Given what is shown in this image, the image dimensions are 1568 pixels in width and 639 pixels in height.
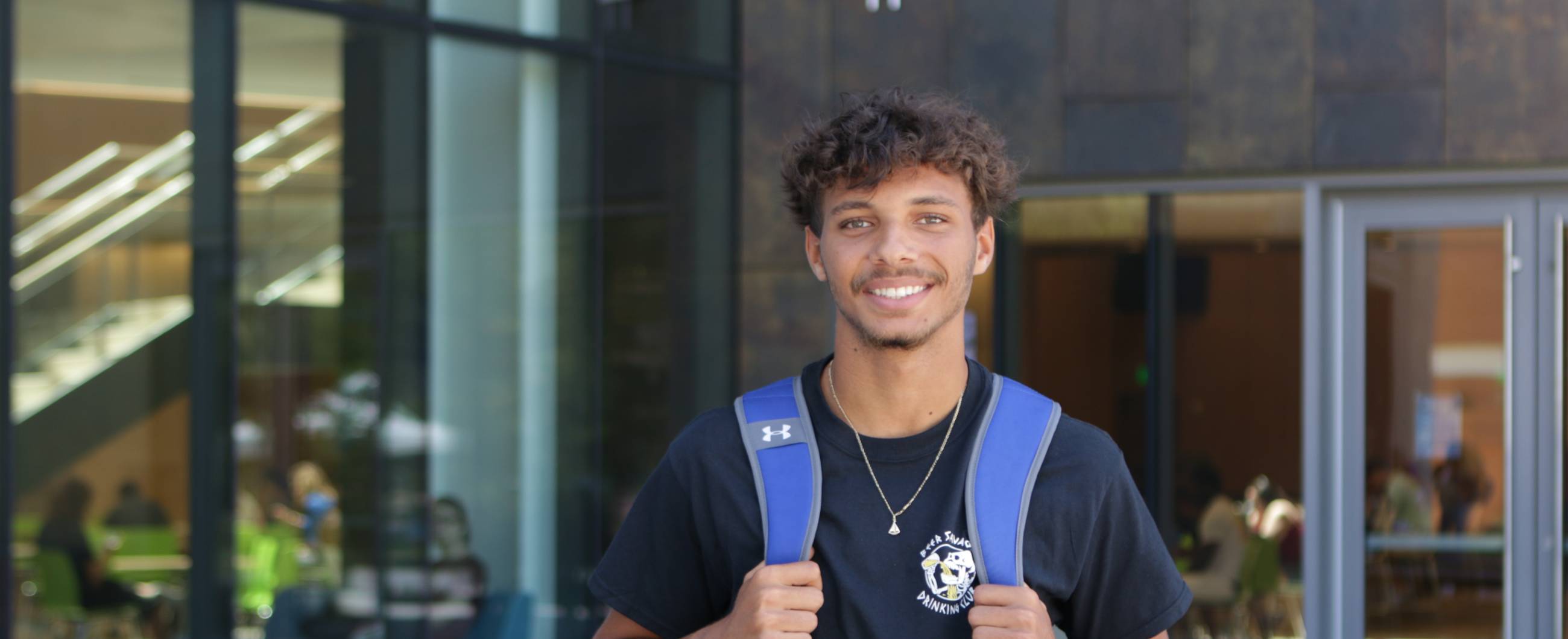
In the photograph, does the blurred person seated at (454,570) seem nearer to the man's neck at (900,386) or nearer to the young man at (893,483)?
the young man at (893,483)

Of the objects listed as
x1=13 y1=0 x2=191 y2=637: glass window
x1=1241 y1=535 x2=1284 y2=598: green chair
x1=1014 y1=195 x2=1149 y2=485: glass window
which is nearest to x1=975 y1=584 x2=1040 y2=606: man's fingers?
x1=13 y1=0 x2=191 y2=637: glass window

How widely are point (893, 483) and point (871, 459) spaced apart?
4 centimetres

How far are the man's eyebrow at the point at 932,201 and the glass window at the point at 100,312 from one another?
4778mm

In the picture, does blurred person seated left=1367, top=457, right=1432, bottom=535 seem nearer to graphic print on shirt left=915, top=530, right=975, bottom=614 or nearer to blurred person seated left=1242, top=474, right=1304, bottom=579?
blurred person seated left=1242, top=474, right=1304, bottom=579

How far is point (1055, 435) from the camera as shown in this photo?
82.7 inches

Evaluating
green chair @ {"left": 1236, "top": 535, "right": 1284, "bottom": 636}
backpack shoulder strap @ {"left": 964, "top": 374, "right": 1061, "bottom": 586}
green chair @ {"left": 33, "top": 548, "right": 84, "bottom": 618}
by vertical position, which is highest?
backpack shoulder strap @ {"left": 964, "top": 374, "right": 1061, "bottom": 586}

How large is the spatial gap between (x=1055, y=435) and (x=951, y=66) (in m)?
5.78

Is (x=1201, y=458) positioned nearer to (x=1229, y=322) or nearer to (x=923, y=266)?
(x=1229, y=322)

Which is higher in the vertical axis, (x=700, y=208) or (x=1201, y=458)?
(x=700, y=208)

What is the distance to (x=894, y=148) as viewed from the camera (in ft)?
6.72

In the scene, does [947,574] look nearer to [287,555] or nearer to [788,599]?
[788,599]

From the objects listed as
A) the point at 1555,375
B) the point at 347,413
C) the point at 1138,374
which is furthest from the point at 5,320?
the point at 1555,375

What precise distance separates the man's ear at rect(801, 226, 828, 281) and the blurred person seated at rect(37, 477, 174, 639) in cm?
467

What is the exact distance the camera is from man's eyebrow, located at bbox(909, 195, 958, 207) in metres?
2.07
